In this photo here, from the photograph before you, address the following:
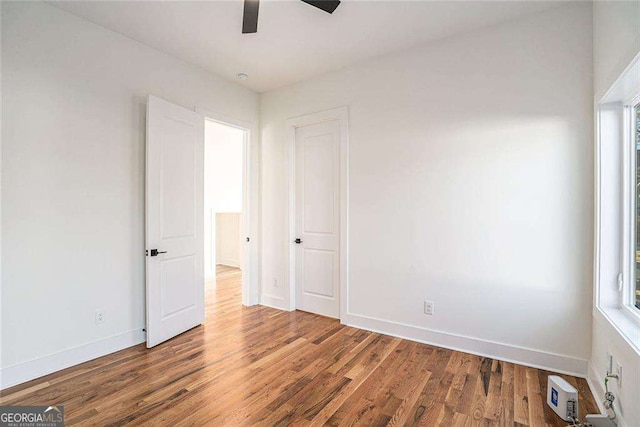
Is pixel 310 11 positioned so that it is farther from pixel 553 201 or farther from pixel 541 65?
pixel 553 201

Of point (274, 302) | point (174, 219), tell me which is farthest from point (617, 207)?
point (174, 219)

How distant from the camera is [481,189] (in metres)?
2.67

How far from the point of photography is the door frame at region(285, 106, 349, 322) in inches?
134

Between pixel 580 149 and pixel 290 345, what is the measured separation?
2.91 meters

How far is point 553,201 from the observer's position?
2.40m

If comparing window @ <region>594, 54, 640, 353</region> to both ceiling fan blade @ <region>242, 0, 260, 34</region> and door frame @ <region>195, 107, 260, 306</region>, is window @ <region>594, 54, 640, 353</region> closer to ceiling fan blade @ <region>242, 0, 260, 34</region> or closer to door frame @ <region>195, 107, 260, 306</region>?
ceiling fan blade @ <region>242, 0, 260, 34</region>

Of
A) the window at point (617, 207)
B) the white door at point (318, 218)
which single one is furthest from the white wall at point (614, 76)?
the white door at point (318, 218)

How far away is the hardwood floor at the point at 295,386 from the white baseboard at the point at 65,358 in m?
0.07

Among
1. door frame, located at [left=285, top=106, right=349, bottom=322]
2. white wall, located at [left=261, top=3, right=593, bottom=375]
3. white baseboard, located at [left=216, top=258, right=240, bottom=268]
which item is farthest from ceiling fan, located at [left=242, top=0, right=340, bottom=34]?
white baseboard, located at [left=216, top=258, right=240, bottom=268]

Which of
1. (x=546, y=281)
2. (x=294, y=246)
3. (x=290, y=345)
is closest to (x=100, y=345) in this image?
(x=290, y=345)

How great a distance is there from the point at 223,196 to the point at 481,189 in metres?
5.37

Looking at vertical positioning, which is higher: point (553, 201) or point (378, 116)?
point (378, 116)

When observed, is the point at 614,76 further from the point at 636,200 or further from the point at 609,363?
the point at 609,363

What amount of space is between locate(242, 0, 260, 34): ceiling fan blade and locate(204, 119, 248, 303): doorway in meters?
4.21
